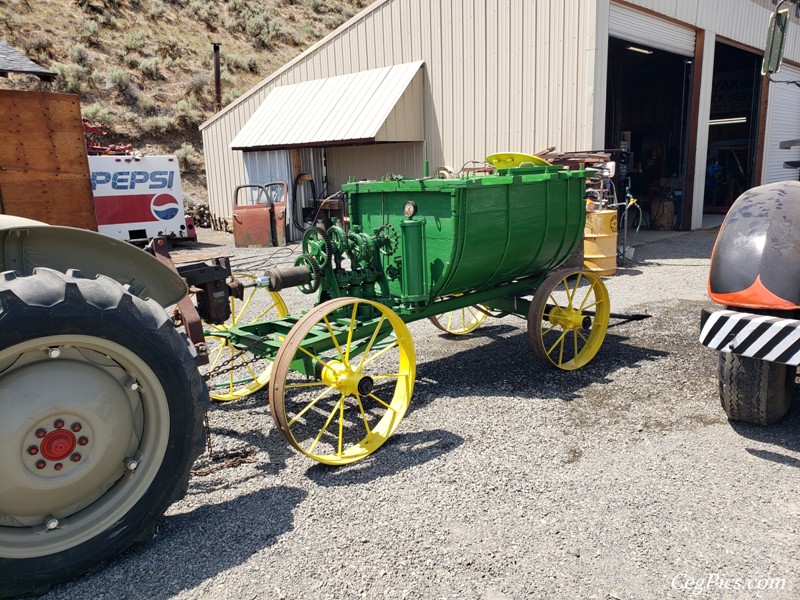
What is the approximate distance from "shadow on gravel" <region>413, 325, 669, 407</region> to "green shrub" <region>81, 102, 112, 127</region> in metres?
22.4

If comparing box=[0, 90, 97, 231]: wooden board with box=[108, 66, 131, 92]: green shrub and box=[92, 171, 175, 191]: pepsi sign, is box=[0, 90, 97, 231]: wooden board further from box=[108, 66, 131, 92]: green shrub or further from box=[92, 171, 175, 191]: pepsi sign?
box=[108, 66, 131, 92]: green shrub

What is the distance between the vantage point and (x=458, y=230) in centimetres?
466

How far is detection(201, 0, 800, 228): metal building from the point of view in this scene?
1112cm

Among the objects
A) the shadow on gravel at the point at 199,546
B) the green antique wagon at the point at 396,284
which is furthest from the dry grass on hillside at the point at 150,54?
the shadow on gravel at the point at 199,546

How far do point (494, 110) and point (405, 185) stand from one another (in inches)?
313

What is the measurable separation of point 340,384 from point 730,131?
68.6ft

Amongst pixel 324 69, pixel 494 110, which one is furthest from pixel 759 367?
pixel 324 69

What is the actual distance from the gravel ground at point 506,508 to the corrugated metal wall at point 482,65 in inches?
290

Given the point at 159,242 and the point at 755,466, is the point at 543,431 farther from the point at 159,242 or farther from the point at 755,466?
the point at 159,242

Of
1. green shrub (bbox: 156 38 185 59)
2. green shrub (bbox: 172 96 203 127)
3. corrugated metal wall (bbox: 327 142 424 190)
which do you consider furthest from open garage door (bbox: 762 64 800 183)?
green shrub (bbox: 156 38 185 59)

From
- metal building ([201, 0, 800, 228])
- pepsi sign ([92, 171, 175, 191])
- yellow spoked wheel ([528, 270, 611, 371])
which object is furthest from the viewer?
pepsi sign ([92, 171, 175, 191])

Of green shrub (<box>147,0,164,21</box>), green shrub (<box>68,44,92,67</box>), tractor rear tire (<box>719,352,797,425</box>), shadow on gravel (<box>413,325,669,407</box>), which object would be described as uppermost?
green shrub (<box>147,0,164,21</box>)

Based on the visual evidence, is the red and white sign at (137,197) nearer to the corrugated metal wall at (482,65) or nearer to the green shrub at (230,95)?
the corrugated metal wall at (482,65)

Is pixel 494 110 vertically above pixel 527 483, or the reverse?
pixel 494 110
